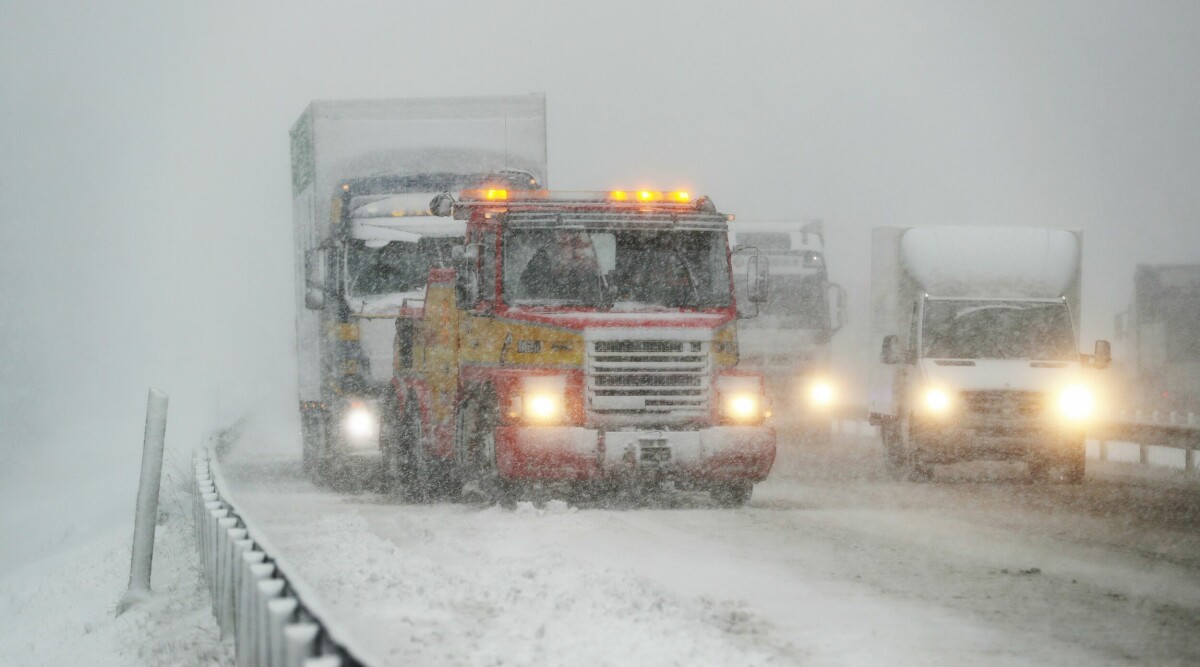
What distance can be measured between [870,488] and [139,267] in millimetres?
131207

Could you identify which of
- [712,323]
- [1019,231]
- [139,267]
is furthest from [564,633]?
[139,267]

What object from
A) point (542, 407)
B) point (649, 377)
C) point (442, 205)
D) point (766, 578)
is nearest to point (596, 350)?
point (649, 377)

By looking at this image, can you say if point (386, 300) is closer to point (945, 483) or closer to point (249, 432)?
point (945, 483)

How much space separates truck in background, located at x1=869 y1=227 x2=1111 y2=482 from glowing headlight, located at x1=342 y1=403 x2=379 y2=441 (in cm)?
631

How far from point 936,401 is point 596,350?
613 cm

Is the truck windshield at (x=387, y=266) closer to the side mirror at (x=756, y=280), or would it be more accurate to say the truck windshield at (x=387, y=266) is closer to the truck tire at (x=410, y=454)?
the truck tire at (x=410, y=454)

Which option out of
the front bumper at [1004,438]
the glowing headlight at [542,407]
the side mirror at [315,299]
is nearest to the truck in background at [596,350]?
the glowing headlight at [542,407]

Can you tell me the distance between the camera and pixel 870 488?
60.6 feet

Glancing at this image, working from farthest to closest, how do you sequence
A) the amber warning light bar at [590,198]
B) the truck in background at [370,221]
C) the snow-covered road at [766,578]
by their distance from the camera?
1. the truck in background at [370,221]
2. the amber warning light bar at [590,198]
3. the snow-covered road at [766,578]

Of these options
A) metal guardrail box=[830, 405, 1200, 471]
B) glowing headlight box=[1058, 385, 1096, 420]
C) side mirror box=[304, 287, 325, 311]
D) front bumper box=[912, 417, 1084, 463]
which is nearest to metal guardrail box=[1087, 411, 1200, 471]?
metal guardrail box=[830, 405, 1200, 471]

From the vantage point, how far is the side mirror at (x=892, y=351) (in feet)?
66.2

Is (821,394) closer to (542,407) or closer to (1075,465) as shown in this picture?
(1075,465)

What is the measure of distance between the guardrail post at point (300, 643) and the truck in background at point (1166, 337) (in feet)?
110

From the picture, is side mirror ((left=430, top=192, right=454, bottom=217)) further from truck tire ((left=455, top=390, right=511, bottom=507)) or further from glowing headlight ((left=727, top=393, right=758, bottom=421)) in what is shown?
glowing headlight ((left=727, top=393, right=758, bottom=421))
